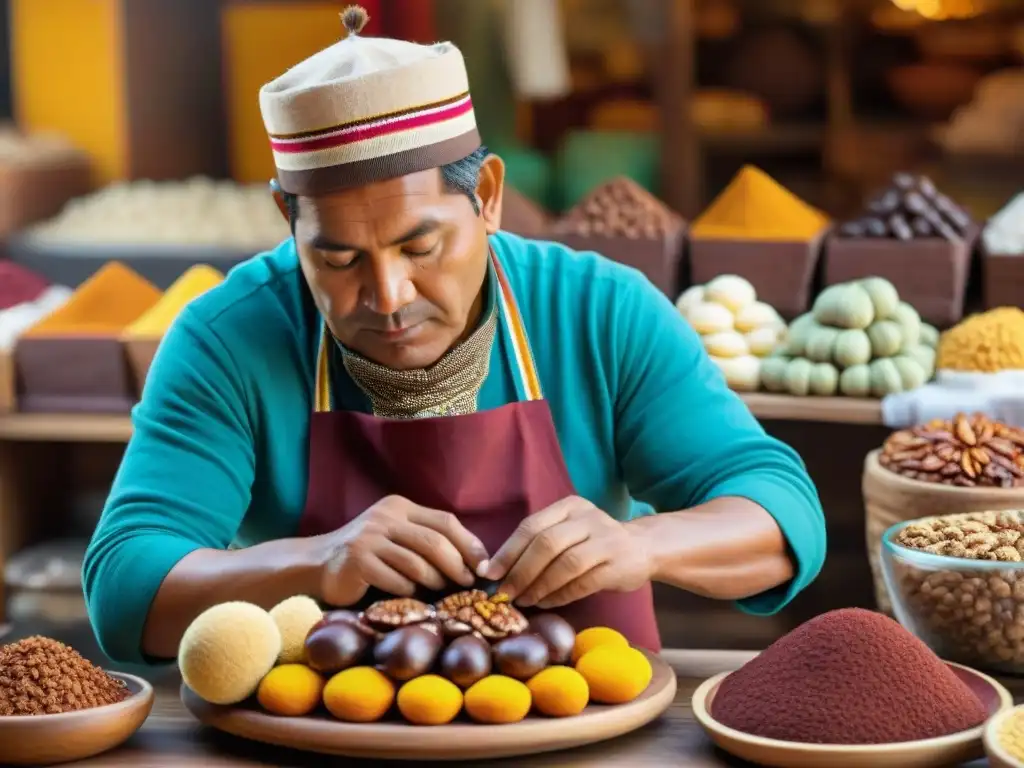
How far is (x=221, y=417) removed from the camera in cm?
192

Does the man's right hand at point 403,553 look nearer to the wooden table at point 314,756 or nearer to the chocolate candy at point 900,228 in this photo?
the wooden table at point 314,756

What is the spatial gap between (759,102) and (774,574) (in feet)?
10.5

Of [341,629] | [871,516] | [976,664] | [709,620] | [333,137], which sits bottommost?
[709,620]

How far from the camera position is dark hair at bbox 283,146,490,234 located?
1753mm

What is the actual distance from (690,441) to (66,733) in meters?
0.82

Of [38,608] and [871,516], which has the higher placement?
[871,516]

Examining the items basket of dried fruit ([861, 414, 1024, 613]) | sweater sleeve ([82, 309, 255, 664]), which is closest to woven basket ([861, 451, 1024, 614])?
basket of dried fruit ([861, 414, 1024, 613])

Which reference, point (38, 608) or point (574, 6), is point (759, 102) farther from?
point (38, 608)

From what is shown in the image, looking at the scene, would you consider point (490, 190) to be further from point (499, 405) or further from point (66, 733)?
point (66, 733)

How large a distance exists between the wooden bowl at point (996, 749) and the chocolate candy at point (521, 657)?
38 centimetres

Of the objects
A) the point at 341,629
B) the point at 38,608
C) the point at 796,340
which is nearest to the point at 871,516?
the point at 796,340

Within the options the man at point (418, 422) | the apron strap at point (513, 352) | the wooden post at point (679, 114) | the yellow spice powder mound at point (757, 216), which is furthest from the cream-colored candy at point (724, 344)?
the apron strap at point (513, 352)

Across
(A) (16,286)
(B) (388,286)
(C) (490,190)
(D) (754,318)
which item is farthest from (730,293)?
(B) (388,286)

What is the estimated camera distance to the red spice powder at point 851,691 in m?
1.38
